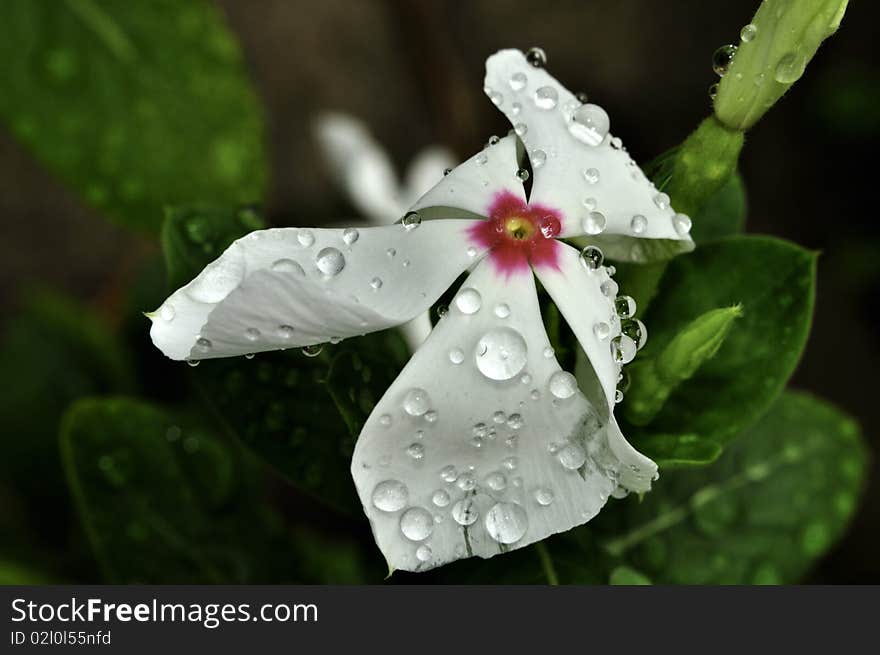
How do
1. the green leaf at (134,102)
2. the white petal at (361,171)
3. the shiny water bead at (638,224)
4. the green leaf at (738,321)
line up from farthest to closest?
the white petal at (361,171) < the green leaf at (134,102) < the green leaf at (738,321) < the shiny water bead at (638,224)

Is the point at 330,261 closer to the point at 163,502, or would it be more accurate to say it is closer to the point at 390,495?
the point at 390,495

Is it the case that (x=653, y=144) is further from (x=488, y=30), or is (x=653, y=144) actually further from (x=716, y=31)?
(x=488, y=30)

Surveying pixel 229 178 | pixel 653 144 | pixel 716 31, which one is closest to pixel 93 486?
pixel 229 178

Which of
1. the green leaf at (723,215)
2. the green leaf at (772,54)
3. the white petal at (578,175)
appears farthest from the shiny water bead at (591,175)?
the green leaf at (723,215)

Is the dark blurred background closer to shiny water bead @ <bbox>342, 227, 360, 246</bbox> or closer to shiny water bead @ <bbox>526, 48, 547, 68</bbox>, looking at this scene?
shiny water bead @ <bbox>526, 48, 547, 68</bbox>

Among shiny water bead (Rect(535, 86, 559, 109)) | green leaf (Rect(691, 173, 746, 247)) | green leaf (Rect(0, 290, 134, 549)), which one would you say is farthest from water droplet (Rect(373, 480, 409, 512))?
green leaf (Rect(0, 290, 134, 549))

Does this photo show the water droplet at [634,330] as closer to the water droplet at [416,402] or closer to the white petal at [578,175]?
the white petal at [578,175]
